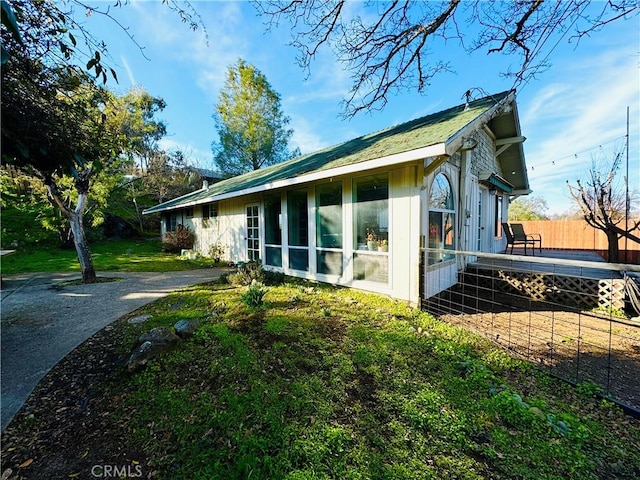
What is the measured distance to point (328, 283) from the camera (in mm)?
6055

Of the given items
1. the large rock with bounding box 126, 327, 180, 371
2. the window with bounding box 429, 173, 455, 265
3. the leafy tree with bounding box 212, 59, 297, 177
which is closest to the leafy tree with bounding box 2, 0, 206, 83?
the large rock with bounding box 126, 327, 180, 371

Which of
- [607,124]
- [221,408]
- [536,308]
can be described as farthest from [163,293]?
[607,124]

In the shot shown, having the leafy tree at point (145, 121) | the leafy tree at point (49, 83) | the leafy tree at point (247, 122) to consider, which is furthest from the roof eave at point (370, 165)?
the leafy tree at point (247, 122)

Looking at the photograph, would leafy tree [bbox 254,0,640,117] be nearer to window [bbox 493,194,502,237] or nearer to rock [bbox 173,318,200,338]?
rock [bbox 173,318,200,338]

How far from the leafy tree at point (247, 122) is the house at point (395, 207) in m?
12.2

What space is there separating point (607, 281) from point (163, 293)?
9.44 m

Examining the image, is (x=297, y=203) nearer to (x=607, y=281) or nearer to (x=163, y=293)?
(x=163, y=293)

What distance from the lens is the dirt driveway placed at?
2811mm

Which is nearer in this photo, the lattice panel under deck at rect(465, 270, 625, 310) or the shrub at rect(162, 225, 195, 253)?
the lattice panel under deck at rect(465, 270, 625, 310)

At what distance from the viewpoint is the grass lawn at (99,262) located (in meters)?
9.02

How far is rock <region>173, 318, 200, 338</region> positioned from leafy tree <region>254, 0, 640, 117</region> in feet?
17.2

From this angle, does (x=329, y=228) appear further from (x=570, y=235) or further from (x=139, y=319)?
(x=570, y=235)

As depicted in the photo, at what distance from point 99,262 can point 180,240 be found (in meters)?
3.29

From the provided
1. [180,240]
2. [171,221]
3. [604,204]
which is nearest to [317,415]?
[604,204]
